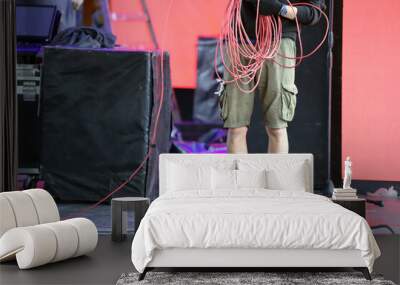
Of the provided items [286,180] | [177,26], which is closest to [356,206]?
[286,180]

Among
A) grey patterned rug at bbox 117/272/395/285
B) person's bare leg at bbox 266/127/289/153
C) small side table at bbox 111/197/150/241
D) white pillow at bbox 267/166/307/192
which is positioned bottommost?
grey patterned rug at bbox 117/272/395/285

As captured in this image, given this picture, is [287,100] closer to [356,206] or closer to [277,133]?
[277,133]

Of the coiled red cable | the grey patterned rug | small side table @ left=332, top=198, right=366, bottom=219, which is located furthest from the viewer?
the coiled red cable

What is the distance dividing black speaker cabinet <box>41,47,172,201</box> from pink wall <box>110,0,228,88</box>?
1014 mm

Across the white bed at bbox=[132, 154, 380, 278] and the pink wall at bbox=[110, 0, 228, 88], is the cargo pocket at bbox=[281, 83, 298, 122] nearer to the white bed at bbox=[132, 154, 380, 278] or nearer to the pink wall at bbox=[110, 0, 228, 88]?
the white bed at bbox=[132, 154, 380, 278]

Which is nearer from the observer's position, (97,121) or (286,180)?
(286,180)

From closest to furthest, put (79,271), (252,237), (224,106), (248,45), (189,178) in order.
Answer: (252,237) → (79,271) → (189,178) → (248,45) → (224,106)

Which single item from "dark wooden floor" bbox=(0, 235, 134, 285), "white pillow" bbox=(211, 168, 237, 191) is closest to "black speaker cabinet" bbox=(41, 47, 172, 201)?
"white pillow" bbox=(211, 168, 237, 191)

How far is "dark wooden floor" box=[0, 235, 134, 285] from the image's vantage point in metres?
4.10

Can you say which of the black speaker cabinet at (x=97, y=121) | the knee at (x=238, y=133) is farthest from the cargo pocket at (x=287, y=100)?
the black speaker cabinet at (x=97, y=121)

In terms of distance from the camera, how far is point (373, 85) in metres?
6.29

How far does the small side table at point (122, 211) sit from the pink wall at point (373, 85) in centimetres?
213

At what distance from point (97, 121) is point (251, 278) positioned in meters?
3.28

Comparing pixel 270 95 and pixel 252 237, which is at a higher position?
pixel 270 95
